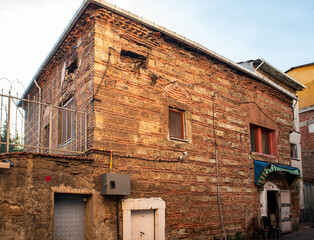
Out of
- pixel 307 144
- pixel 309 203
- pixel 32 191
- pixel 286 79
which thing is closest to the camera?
pixel 32 191

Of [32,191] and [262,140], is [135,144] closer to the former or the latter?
[32,191]

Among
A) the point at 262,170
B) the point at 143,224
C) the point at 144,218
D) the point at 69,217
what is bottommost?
the point at 143,224

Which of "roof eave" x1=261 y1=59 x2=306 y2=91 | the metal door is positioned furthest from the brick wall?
the metal door

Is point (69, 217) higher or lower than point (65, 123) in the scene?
lower

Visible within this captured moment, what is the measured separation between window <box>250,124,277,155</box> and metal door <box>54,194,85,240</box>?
290 inches

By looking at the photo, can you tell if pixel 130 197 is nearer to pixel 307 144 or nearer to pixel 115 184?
pixel 115 184

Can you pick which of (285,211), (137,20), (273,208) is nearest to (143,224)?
(137,20)

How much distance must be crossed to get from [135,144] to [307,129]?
54.1ft

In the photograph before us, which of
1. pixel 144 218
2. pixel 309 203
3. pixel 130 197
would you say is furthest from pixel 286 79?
pixel 130 197

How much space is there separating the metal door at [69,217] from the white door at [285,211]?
871cm

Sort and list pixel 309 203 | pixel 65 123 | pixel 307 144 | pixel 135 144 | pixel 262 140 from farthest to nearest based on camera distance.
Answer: pixel 307 144 → pixel 309 203 → pixel 262 140 → pixel 65 123 → pixel 135 144

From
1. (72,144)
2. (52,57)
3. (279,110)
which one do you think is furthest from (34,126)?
(279,110)

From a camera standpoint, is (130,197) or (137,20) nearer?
(130,197)

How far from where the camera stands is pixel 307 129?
70.7 feet
